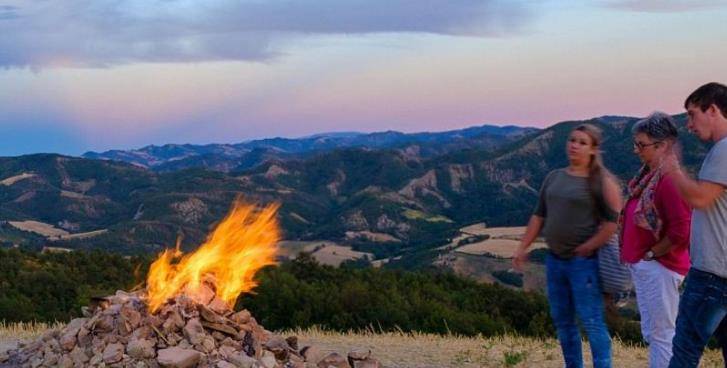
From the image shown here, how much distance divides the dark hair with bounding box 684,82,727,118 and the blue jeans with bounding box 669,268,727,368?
106 centimetres

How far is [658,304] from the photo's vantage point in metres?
5.44

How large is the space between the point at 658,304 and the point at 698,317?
712 mm

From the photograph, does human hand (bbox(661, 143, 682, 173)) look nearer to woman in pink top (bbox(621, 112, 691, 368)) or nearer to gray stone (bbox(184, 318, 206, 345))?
woman in pink top (bbox(621, 112, 691, 368))

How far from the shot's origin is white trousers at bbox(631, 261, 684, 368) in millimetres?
5430

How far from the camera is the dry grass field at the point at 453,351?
830 centimetres

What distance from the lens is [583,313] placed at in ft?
19.6

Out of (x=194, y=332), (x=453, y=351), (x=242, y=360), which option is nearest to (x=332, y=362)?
(x=242, y=360)

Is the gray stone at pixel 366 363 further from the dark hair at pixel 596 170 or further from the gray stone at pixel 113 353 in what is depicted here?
the dark hair at pixel 596 170

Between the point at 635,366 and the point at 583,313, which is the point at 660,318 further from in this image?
the point at 635,366

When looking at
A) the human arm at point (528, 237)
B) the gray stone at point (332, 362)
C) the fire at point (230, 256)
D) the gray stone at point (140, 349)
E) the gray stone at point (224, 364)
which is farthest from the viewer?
the fire at point (230, 256)

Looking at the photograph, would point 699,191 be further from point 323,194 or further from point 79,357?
point 323,194

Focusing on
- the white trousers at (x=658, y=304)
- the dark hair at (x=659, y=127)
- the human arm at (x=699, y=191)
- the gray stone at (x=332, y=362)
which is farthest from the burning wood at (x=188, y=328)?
the human arm at (x=699, y=191)

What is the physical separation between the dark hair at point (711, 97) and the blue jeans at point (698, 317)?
1059 mm

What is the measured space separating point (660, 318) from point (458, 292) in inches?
783
